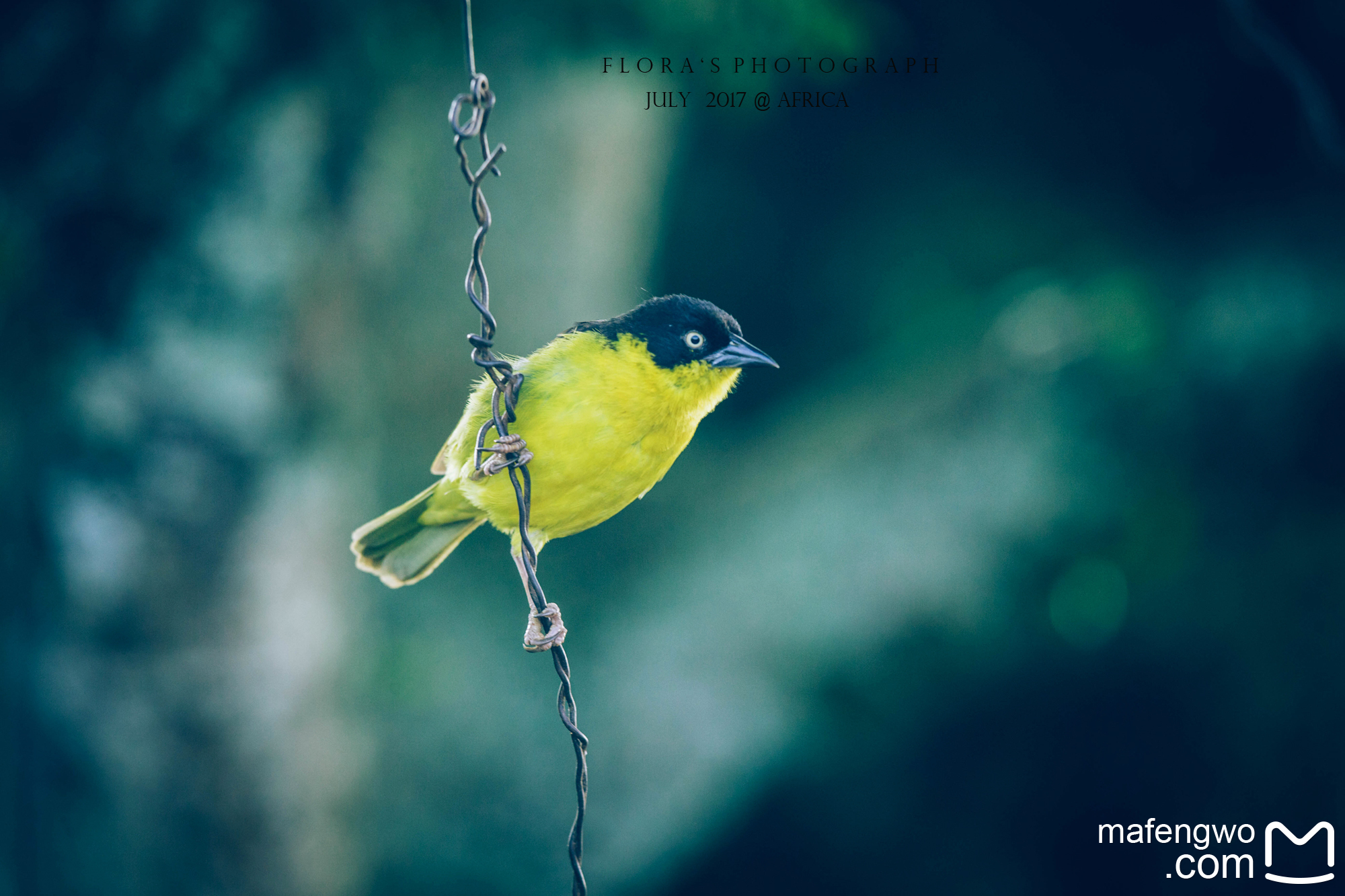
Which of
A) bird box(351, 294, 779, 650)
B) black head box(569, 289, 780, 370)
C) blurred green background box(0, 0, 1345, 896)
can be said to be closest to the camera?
bird box(351, 294, 779, 650)

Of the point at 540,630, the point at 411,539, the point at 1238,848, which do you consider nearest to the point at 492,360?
the point at 540,630

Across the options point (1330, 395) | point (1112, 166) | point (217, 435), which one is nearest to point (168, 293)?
point (217, 435)

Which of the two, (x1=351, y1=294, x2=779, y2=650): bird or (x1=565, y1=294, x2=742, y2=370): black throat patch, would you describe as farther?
(x1=565, y1=294, x2=742, y2=370): black throat patch

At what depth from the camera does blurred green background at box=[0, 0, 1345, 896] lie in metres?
3.84

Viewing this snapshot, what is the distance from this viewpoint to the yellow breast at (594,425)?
1.99 meters

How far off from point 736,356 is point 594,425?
1.28ft

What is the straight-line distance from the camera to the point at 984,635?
443 centimetres

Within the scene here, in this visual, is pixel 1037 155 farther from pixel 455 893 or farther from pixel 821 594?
pixel 455 893

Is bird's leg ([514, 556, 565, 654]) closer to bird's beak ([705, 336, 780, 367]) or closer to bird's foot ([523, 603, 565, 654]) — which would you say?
bird's foot ([523, 603, 565, 654])

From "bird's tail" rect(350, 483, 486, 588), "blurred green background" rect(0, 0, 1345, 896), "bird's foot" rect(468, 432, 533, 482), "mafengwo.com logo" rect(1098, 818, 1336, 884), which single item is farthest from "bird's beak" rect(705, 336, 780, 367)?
"mafengwo.com logo" rect(1098, 818, 1336, 884)

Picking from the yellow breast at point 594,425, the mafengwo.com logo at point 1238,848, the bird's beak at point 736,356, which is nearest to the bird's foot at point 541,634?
the yellow breast at point 594,425

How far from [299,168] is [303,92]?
13.0 inches

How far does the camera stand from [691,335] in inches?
83.4

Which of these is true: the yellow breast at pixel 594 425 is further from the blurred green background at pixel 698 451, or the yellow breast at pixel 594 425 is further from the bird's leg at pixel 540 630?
the blurred green background at pixel 698 451
